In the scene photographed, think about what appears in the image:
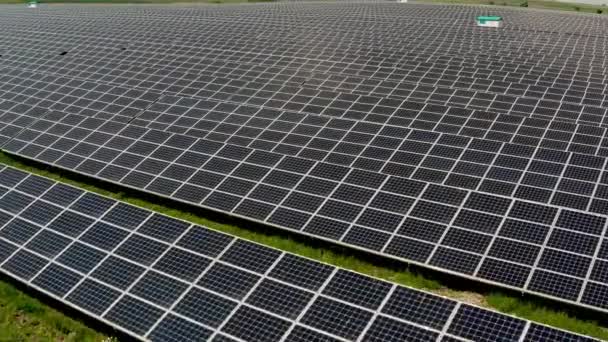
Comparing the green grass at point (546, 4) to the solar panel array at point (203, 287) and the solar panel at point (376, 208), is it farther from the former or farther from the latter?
the solar panel array at point (203, 287)

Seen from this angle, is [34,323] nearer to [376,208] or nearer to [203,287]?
[203,287]

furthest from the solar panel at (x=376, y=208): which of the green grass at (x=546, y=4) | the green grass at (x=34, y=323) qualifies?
the green grass at (x=546, y=4)

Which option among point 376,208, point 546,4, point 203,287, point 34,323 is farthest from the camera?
point 546,4

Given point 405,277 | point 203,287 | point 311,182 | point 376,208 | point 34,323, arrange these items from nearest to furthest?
point 203,287 → point 34,323 → point 405,277 → point 376,208 → point 311,182

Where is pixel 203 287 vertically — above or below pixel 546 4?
above

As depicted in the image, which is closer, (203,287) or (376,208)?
(203,287)

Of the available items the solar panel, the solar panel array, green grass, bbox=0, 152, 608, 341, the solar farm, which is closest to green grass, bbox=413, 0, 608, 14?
the solar farm

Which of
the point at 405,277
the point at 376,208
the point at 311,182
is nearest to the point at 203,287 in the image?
the point at 405,277
